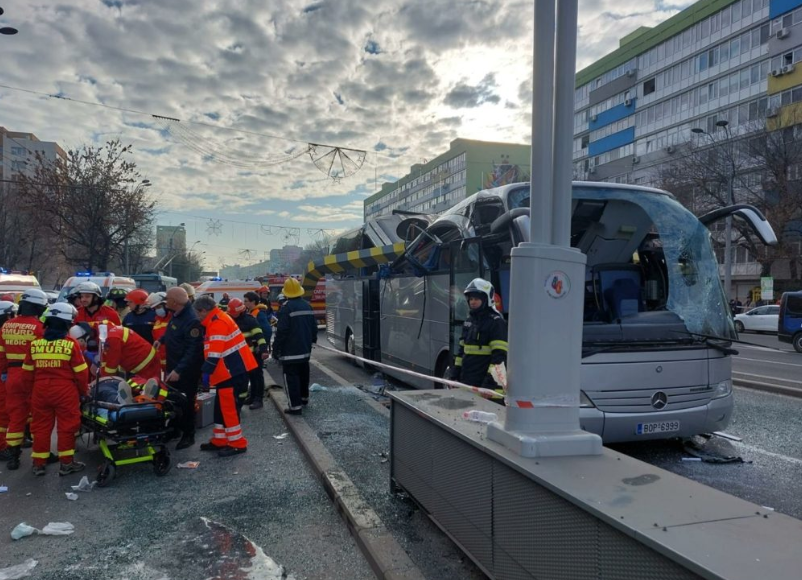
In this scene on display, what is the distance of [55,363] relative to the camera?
5.36m

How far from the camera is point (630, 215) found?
21.7 ft

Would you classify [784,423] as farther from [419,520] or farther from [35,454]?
[35,454]

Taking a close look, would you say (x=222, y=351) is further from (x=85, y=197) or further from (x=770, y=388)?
(x=85, y=197)

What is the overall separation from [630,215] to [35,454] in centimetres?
687

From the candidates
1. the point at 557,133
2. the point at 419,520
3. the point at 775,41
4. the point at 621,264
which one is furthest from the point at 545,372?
the point at 775,41

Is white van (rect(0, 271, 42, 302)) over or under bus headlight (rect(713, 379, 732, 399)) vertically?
over

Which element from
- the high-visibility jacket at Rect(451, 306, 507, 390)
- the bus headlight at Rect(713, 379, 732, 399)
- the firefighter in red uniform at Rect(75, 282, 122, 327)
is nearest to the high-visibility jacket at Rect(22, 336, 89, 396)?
the firefighter in red uniform at Rect(75, 282, 122, 327)

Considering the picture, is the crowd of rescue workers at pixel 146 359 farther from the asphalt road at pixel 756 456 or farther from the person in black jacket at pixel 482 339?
the asphalt road at pixel 756 456

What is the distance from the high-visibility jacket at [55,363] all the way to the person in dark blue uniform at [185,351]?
1.04 metres

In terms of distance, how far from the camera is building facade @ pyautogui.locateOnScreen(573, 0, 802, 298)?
123 feet

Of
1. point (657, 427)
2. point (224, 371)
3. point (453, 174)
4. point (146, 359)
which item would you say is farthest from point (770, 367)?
point (453, 174)

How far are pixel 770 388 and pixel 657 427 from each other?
604cm

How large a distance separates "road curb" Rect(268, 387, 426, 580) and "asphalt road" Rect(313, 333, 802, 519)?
3.10 meters

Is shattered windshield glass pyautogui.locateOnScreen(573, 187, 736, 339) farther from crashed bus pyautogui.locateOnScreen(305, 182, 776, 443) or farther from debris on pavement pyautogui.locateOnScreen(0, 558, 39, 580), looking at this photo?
debris on pavement pyautogui.locateOnScreen(0, 558, 39, 580)
